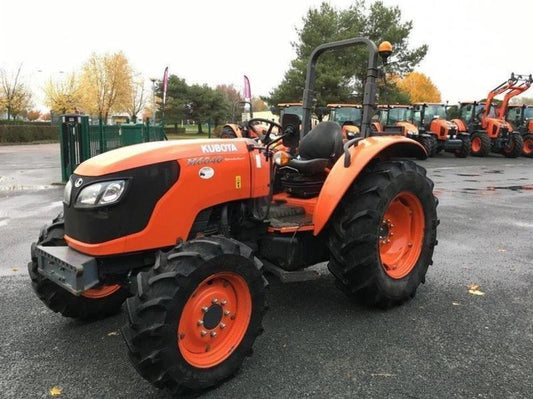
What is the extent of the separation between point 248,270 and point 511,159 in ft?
72.3

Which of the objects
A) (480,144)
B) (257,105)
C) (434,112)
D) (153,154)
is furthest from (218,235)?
(257,105)

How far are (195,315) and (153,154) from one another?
99cm

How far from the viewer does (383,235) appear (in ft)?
13.0

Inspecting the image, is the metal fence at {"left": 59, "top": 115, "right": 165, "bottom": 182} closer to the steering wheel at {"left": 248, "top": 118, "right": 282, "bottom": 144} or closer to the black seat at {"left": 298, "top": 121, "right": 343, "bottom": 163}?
the steering wheel at {"left": 248, "top": 118, "right": 282, "bottom": 144}

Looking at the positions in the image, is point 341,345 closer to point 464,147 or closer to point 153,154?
point 153,154

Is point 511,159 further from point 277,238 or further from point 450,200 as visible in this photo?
point 277,238

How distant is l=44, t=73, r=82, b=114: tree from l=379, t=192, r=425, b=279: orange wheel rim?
49.8 metres

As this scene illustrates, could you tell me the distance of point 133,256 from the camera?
2.92 meters

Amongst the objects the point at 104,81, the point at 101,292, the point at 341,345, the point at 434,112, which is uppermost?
the point at 104,81

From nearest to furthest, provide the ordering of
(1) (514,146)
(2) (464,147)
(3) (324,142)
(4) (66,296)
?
(4) (66,296)
(3) (324,142)
(2) (464,147)
(1) (514,146)

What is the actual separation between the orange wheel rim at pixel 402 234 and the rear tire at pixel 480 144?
19.6m

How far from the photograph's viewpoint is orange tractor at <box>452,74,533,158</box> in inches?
843

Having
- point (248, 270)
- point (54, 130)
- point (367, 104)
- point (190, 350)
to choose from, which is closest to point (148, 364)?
point (190, 350)

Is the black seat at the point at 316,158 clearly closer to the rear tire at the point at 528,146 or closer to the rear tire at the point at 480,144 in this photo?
the rear tire at the point at 480,144
